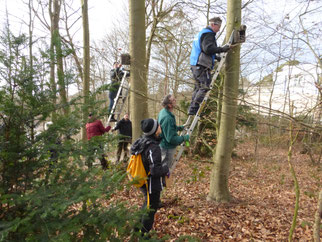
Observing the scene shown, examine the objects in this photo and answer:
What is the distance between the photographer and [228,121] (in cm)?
405

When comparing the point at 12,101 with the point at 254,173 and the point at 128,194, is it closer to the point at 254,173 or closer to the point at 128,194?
the point at 128,194

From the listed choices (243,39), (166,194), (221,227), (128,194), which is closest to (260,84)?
(243,39)

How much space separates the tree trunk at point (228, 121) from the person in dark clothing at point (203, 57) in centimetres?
29

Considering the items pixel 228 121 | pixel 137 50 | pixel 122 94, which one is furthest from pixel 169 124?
pixel 122 94

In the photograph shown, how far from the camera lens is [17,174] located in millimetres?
1646

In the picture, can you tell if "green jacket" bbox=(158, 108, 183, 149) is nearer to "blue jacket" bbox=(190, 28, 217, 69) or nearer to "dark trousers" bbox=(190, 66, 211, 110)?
"dark trousers" bbox=(190, 66, 211, 110)

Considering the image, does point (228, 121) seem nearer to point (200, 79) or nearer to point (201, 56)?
point (200, 79)

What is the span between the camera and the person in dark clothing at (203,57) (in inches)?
146

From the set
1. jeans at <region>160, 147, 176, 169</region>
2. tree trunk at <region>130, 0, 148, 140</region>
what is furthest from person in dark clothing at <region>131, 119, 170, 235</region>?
tree trunk at <region>130, 0, 148, 140</region>

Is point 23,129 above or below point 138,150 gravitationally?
above

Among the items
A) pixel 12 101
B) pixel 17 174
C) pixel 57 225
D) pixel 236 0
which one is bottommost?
pixel 57 225

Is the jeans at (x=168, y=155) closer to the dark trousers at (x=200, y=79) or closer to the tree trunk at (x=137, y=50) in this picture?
the dark trousers at (x=200, y=79)

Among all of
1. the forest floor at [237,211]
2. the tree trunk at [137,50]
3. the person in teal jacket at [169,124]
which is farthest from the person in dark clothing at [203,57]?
the forest floor at [237,211]

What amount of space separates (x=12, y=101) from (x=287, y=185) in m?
7.58
